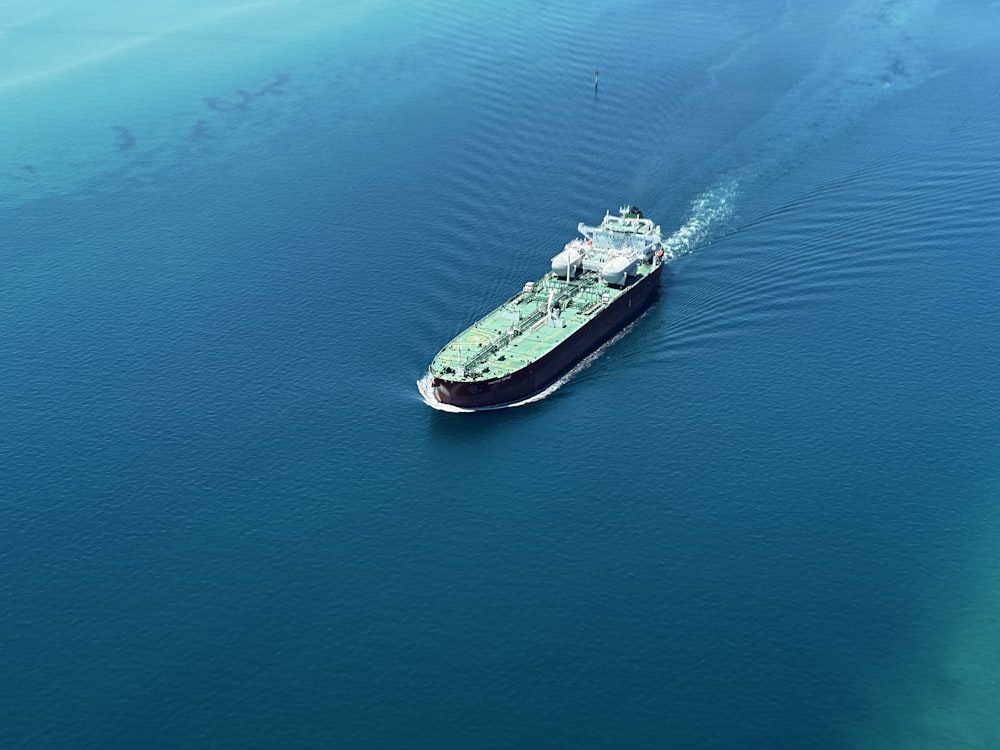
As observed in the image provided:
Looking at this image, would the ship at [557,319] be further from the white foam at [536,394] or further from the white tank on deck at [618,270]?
the white foam at [536,394]

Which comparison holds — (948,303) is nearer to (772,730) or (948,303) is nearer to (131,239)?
(772,730)

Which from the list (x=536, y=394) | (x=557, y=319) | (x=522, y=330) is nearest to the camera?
(x=536, y=394)

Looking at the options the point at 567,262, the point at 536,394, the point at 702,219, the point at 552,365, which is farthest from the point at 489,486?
the point at 702,219

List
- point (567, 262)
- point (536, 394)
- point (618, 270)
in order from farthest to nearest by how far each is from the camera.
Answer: point (567, 262)
point (618, 270)
point (536, 394)

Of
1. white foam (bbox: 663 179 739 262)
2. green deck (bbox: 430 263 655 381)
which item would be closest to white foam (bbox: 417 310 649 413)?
green deck (bbox: 430 263 655 381)

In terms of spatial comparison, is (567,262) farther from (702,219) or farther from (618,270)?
(702,219)

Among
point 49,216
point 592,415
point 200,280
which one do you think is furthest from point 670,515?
point 49,216
